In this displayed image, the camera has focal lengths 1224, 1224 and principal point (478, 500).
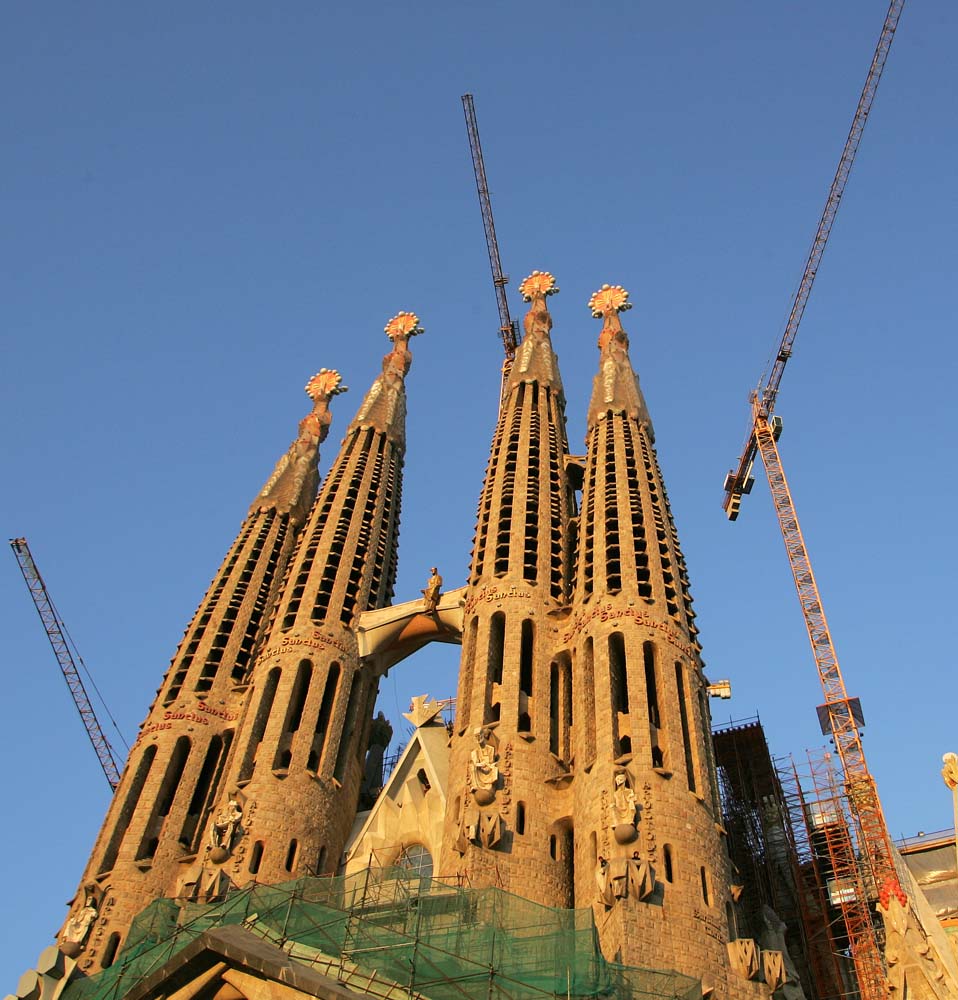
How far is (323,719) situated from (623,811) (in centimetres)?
1417


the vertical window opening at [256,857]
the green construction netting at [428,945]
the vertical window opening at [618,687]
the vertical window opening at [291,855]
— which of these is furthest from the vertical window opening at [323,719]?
the vertical window opening at [618,687]

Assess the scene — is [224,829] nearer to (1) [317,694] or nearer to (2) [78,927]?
(2) [78,927]

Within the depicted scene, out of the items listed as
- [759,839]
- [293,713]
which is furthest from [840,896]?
[293,713]

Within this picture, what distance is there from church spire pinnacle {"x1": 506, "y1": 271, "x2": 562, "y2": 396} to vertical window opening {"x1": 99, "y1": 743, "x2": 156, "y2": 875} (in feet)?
78.3

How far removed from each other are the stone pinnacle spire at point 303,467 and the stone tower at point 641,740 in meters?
14.3

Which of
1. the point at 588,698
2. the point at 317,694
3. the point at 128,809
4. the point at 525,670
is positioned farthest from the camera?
the point at 317,694

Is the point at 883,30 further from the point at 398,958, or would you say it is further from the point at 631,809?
the point at 398,958

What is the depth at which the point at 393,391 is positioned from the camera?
6047cm

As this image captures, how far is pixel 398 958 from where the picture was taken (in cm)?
2509

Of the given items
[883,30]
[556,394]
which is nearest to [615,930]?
[556,394]

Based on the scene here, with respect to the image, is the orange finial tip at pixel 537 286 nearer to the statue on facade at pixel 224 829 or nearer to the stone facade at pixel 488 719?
the stone facade at pixel 488 719

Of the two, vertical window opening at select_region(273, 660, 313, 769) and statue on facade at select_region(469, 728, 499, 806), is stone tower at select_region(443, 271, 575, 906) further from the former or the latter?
vertical window opening at select_region(273, 660, 313, 769)

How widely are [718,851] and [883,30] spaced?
48.1 metres

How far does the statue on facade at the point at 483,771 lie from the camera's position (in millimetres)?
33719
